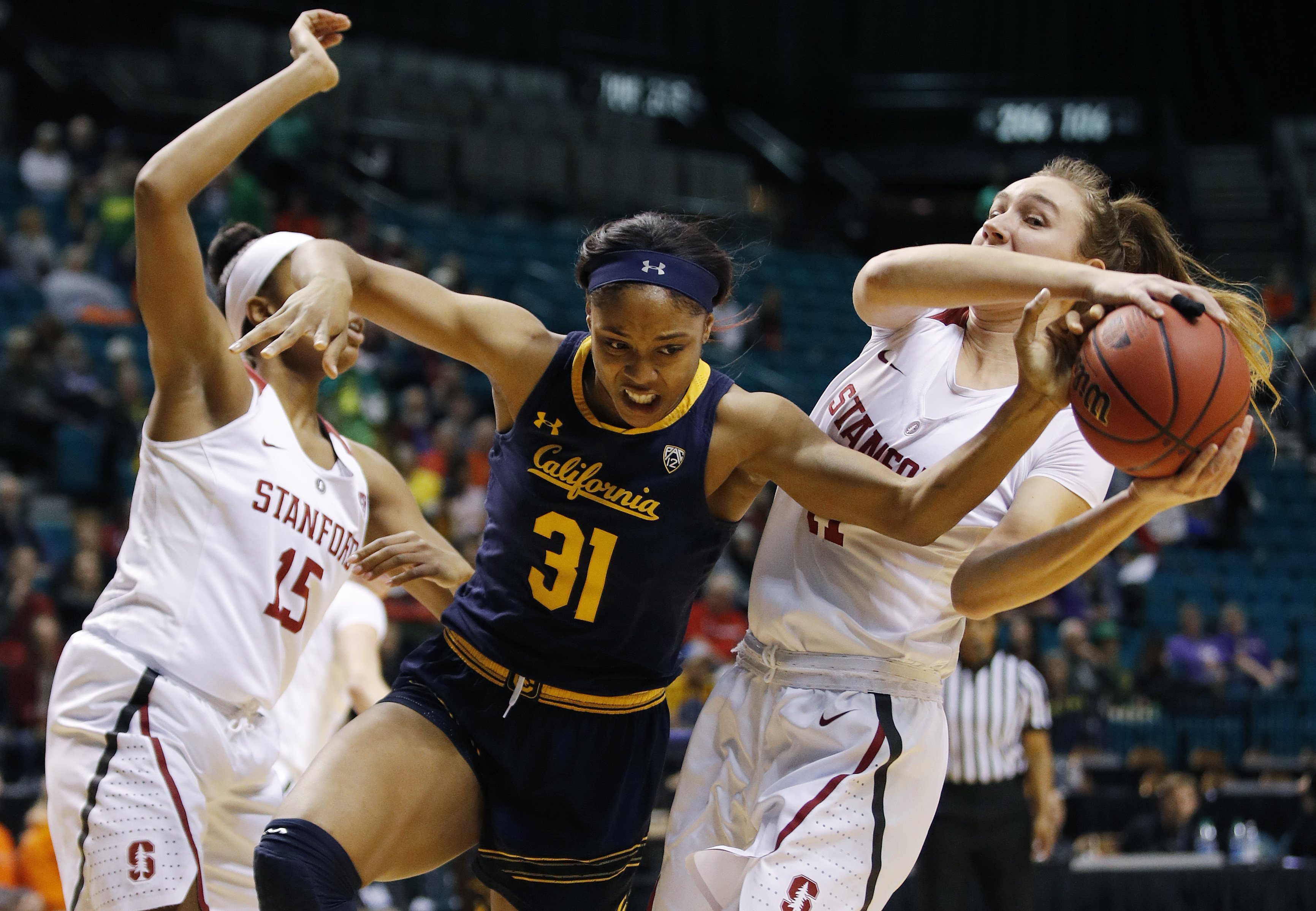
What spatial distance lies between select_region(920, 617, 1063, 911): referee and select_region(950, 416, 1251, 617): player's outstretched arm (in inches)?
145

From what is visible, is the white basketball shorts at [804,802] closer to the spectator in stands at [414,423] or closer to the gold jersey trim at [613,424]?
the gold jersey trim at [613,424]

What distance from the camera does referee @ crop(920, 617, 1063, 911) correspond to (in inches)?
264

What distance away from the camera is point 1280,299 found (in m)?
18.2

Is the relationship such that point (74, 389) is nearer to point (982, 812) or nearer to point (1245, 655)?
point (982, 812)

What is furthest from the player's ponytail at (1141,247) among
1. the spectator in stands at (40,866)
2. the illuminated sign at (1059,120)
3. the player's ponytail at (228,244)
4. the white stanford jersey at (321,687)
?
the illuminated sign at (1059,120)

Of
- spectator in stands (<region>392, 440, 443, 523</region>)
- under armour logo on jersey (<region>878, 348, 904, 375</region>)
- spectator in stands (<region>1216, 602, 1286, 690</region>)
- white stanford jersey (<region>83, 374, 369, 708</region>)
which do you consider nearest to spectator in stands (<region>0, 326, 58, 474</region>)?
spectator in stands (<region>392, 440, 443, 523</region>)

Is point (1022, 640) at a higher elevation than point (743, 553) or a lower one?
lower

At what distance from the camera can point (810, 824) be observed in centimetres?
299

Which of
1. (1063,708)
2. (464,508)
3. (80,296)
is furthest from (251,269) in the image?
(80,296)

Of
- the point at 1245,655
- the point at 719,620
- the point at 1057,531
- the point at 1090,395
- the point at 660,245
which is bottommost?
the point at 1057,531

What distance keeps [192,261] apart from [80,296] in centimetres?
940

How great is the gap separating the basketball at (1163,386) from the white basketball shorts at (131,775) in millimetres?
2092

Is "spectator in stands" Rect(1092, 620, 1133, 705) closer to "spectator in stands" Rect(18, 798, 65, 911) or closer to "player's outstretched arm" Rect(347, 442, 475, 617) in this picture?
"spectator in stands" Rect(18, 798, 65, 911)

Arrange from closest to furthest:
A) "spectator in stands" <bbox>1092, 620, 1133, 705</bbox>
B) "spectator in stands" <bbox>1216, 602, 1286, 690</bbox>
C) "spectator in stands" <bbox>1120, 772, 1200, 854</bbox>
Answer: "spectator in stands" <bbox>1120, 772, 1200, 854</bbox> < "spectator in stands" <bbox>1092, 620, 1133, 705</bbox> < "spectator in stands" <bbox>1216, 602, 1286, 690</bbox>
